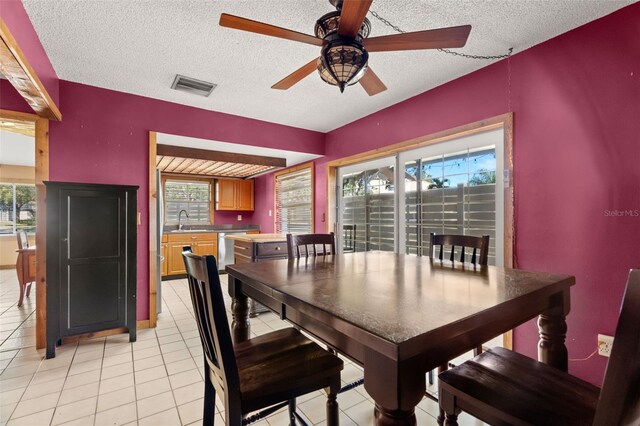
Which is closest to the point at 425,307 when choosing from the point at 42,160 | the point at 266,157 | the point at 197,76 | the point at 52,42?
the point at 197,76

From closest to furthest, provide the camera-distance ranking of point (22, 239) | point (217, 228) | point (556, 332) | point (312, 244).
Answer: point (556, 332)
point (312, 244)
point (22, 239)
point (217, 228)

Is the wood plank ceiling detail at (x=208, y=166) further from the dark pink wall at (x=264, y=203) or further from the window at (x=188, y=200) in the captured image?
the window at (x=188, y=200)

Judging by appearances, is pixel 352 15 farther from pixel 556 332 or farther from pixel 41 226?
pixel 41 226

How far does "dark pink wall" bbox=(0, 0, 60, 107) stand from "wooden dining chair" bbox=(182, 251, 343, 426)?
66.7 inches

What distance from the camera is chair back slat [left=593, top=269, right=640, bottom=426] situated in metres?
0.64

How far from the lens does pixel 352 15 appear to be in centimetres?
132

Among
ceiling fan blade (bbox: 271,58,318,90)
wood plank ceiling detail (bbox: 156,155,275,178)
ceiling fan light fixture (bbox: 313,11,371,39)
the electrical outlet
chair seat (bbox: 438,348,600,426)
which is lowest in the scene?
the electrical outlet

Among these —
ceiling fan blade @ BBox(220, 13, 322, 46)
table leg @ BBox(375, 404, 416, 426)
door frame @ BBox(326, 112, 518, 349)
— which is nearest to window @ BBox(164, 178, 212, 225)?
door frame @ BBox(326, 112, 518, 349)

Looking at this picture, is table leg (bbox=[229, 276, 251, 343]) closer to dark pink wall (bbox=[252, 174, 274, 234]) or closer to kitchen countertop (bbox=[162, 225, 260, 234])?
dark pink wall (bbox=[252, 174, 274, 234])

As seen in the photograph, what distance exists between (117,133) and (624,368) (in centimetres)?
383

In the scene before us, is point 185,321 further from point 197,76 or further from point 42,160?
point 197,76

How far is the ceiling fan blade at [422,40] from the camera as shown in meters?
1.45

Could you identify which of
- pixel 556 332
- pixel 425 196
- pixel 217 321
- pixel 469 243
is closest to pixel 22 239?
pixel 217 321

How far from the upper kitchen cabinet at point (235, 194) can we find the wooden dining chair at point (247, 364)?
5643 millimetres
